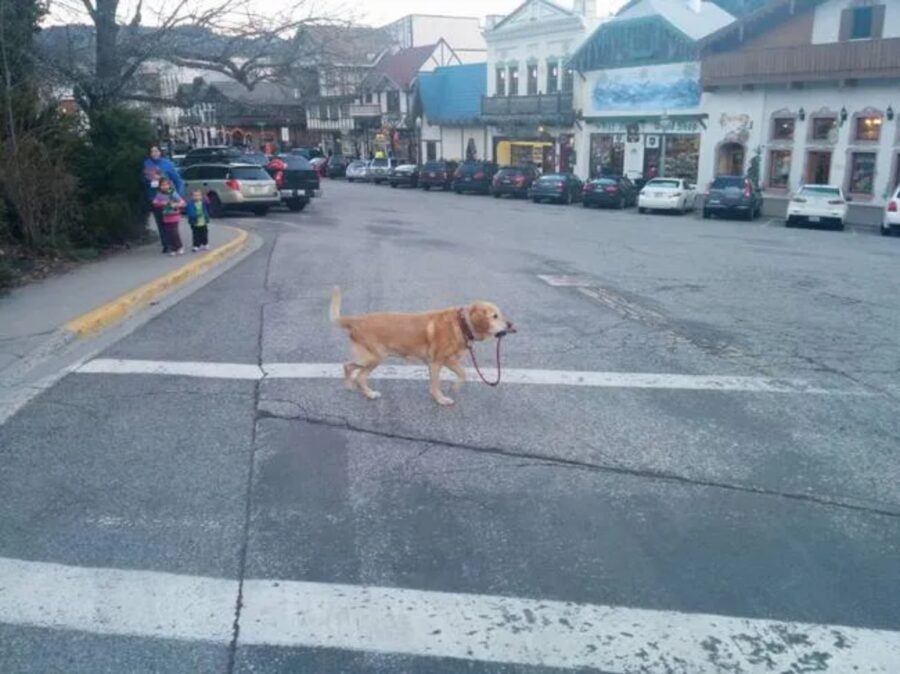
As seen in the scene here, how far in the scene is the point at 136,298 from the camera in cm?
998

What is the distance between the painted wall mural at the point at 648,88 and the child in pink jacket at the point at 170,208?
2685cm

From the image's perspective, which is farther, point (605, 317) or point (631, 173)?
point (631, 173)

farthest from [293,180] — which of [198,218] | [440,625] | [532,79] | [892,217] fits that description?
[440,625]

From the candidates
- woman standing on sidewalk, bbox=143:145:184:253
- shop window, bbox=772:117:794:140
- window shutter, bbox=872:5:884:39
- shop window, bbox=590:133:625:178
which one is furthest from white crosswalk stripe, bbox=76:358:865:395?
shop window, bbox=590:133:625:178

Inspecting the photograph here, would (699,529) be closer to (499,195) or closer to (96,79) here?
(96,79)

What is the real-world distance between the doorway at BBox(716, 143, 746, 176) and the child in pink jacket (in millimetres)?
26298

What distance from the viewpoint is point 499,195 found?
37.2 m

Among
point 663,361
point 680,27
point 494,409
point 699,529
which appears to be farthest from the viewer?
point 680,27

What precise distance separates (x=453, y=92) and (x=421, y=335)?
154 ft

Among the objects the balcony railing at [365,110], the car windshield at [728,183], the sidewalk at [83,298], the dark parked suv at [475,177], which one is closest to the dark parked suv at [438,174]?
the dark parked suv at [475,177]

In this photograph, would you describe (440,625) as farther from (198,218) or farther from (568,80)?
(568,80)

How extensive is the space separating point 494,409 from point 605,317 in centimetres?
379

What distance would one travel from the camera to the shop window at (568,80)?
133 ft

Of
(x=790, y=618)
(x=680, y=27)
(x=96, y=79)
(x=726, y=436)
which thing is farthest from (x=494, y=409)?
(x=680, y=27)
